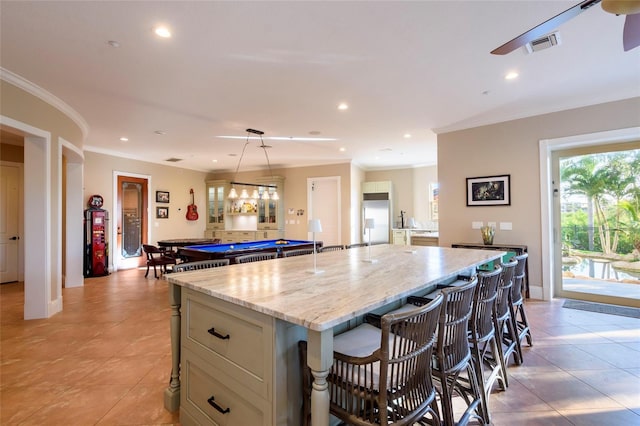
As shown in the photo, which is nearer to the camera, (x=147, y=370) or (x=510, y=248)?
(x=147, y=370)

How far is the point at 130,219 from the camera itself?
746 cm

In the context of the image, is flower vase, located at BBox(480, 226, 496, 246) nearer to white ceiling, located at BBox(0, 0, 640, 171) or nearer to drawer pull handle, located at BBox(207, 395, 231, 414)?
white ceiling, located at BBox(0, 0, 640, 171)

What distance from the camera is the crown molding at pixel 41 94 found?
316cm

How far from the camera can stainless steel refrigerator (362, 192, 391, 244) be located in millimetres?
8203

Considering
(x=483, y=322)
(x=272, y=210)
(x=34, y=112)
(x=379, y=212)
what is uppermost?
(x=34, y=112)

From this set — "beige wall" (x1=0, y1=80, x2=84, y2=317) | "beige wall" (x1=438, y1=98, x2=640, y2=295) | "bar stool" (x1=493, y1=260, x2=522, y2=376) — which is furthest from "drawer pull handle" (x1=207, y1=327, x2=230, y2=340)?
"beige wall" (x1=438, y1=98, x2=640, y2=295)

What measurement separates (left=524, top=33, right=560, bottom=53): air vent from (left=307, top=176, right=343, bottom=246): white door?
5.38 m

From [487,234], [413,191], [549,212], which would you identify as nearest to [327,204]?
[413,191]

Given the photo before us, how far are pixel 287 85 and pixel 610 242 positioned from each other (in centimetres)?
481

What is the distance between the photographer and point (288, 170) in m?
8.65

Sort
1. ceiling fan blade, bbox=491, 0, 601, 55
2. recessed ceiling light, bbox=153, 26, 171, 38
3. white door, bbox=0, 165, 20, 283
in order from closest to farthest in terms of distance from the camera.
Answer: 1. ceiling fan blade, bbox=491, 0, 601, 55
2. recessed ceiling light, bbox=153, 26, 171, 38
3. white door, bbox=0, 165, 20, 283

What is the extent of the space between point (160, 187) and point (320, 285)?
7732 millimetres

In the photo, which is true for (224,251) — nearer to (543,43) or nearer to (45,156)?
(45,156)

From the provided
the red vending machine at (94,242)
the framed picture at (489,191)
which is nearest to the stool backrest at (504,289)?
the framed picture at (489,191)
